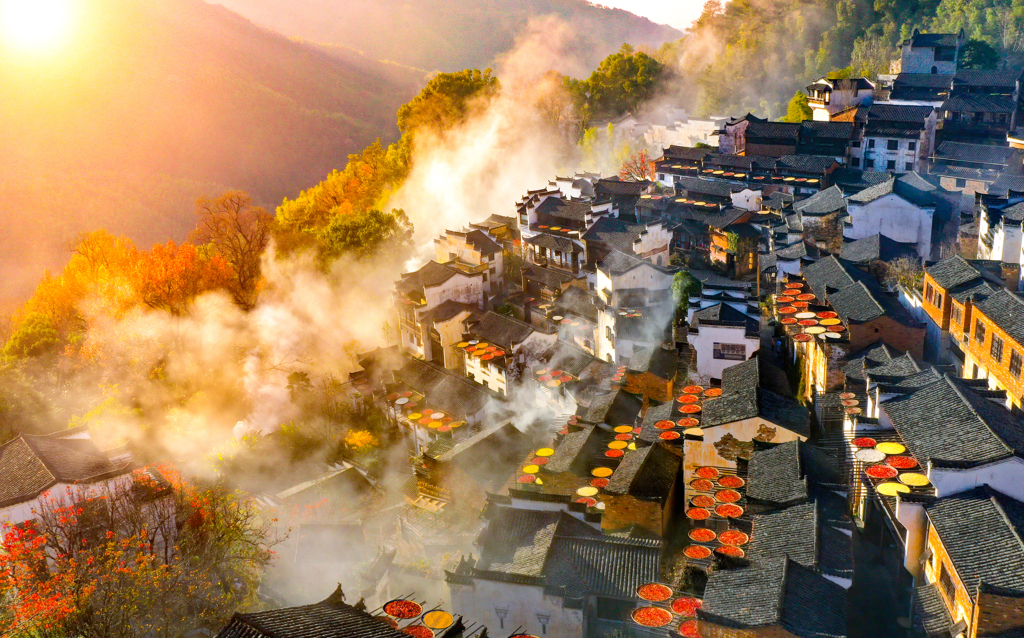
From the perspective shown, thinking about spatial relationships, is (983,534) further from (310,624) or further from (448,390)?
(448,390)

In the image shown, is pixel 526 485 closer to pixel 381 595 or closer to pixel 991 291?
pixel 381 595

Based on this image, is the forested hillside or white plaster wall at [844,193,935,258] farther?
the forested hillside

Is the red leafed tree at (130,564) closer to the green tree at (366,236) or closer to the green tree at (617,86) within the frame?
the green tree at (366,236)

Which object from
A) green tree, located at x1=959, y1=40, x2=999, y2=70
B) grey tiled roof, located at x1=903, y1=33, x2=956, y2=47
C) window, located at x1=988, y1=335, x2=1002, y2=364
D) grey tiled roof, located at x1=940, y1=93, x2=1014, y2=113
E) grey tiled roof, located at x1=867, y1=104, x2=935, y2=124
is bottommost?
window, located at x1=988, y1=335, x2=1002, y2=364

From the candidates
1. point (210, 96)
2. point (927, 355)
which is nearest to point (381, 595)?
point (927, 355)

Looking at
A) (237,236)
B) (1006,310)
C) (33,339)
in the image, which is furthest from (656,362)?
(237,236)

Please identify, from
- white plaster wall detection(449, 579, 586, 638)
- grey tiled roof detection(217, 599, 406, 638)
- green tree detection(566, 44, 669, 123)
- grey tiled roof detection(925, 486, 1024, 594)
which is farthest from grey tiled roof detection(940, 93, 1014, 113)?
grey tiled roof detection(217, 599, 406, 638)

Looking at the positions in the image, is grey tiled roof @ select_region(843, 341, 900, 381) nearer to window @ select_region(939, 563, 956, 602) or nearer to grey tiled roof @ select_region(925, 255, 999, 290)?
grey tiled roof @ select_region(925, 255, 999, 290)
